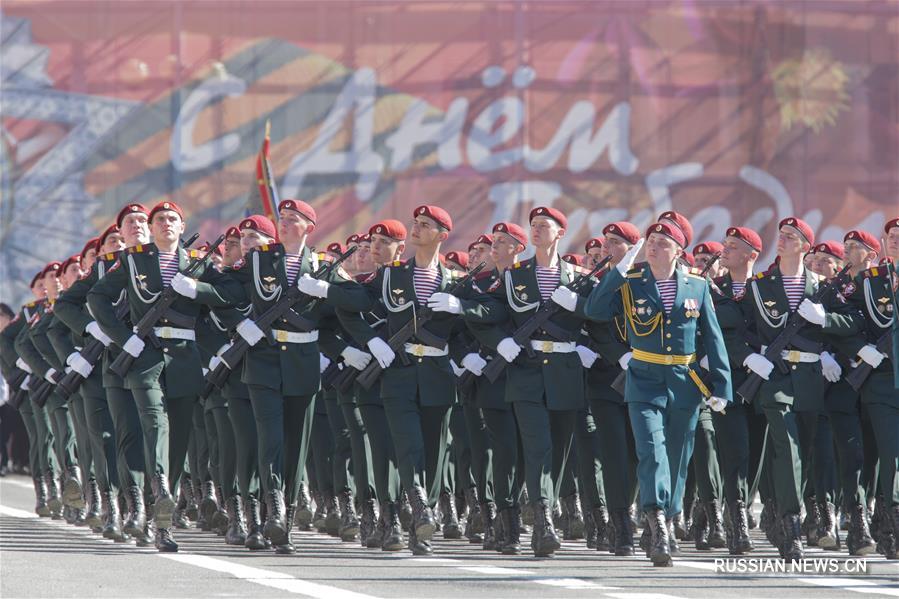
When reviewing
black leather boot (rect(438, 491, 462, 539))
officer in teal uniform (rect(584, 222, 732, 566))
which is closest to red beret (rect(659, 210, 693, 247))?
officer in teal uniform (rect(584, 222, 732, 566))

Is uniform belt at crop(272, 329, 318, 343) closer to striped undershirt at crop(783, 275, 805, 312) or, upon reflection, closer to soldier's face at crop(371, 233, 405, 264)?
soldier's face at crop(371, 233, 405, 264)

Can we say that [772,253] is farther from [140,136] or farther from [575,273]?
[575,273]

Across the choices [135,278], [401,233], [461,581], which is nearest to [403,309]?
[401,233]

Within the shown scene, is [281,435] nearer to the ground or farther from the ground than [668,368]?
nearer to the ground

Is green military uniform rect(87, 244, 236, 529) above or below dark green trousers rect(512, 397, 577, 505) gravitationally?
above

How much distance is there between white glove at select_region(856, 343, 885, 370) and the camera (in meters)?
11.1

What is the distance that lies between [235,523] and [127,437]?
903 millimetres

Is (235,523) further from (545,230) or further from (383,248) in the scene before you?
(545,230)

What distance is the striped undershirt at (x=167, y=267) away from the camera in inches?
454

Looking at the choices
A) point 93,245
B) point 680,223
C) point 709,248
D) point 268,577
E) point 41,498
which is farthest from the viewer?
point 41,498

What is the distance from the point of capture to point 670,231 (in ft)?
34.8

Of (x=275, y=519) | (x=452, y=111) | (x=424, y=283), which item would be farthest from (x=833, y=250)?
(x=452, y=111)

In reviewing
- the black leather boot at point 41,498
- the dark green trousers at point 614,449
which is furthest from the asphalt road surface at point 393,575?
the black leather boot at point 41,498

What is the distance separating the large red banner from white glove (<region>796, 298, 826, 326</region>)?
22990 millimetres
